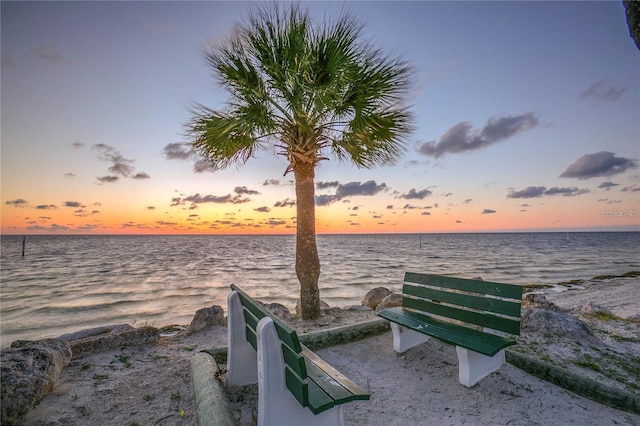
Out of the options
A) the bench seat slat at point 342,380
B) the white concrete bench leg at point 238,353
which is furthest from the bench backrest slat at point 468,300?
the white concrete bench leg at point 238,353

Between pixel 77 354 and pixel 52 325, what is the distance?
299 inches

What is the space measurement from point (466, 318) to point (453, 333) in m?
0.37

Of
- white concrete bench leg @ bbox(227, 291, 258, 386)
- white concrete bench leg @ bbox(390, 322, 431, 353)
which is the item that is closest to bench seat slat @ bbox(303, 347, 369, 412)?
white concrete bench leg @ bbox(227, 291, 258, 386)

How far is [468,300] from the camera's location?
3844 millimetres

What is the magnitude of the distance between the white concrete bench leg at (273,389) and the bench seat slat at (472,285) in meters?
2.56

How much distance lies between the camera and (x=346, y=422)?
9.30 ft

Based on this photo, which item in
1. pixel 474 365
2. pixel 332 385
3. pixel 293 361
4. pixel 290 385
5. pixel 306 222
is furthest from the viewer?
pixel 306 222

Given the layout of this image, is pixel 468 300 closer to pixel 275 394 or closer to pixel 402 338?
pixel 402 338

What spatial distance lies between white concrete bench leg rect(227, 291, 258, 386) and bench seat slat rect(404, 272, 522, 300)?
8.30 ft

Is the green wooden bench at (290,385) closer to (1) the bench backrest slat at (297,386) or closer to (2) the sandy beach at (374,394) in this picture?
(1) the bench backrest slat at (297,386)

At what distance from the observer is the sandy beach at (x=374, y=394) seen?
284 cm

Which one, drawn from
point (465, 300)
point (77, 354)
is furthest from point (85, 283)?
point (465, 300)

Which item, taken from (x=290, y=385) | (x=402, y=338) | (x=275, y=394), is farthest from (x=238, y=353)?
(x=402, y=338)

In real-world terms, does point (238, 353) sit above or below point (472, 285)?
below
